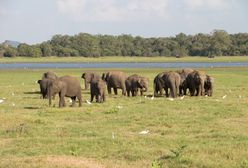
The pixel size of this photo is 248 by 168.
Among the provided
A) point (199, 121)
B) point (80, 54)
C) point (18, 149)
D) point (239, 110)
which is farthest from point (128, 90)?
point (80, 54)

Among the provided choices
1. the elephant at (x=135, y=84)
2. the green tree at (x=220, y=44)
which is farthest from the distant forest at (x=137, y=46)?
the elephant at (x=135, y=84)

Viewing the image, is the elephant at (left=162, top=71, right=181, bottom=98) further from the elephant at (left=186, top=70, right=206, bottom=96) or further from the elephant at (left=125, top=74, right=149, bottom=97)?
the elephant at (left=125, top=74, right=149, bottom=97)

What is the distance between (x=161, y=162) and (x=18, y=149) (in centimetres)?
401

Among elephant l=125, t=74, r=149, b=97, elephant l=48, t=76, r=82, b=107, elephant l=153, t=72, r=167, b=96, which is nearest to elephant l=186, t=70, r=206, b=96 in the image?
elephant l=153, t=72, r=167, b=96

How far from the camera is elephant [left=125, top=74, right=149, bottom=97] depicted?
30.5 metres

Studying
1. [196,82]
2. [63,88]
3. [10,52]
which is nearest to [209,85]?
[196,82]

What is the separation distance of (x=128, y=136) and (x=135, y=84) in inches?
581

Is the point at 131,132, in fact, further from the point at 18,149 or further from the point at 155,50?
the point at 155,50

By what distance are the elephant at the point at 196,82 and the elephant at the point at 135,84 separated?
7.82ft

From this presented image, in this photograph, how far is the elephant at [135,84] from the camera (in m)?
30.5

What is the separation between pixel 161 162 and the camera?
1257 cm

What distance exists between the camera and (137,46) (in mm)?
158625

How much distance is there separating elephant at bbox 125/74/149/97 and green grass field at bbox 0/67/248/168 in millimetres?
6081

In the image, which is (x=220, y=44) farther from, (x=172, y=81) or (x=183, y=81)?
(x=172, y=81)
